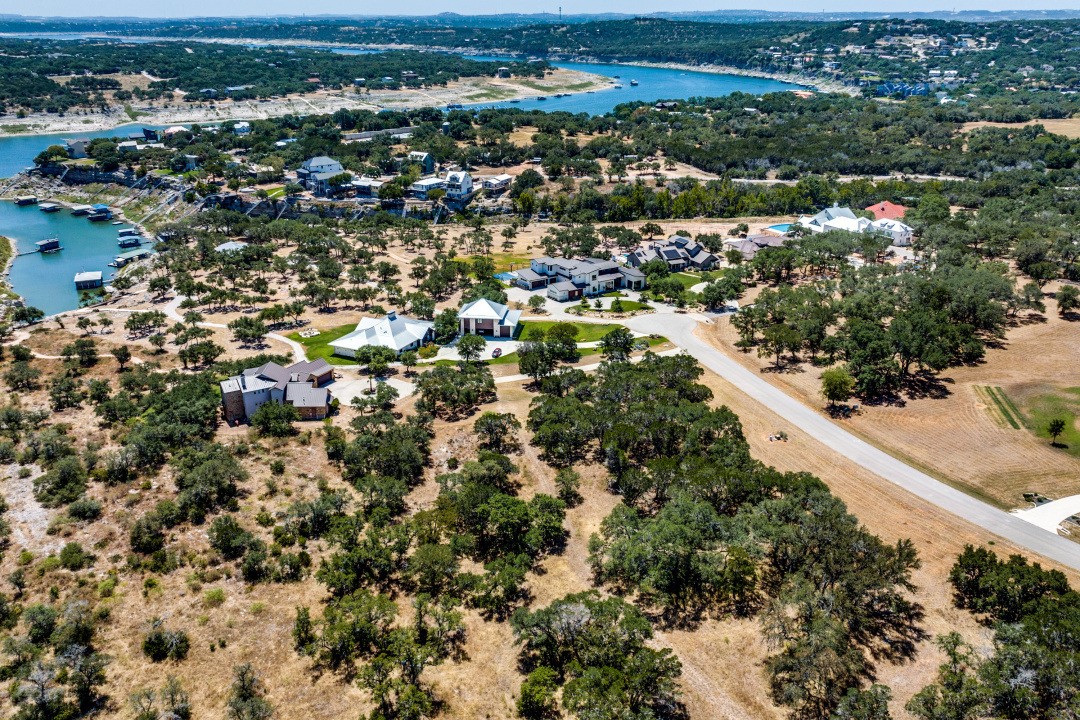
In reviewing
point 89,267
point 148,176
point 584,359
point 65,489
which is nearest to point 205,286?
point 89,267

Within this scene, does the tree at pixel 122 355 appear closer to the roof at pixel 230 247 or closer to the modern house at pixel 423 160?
the roof at pixel 230 247

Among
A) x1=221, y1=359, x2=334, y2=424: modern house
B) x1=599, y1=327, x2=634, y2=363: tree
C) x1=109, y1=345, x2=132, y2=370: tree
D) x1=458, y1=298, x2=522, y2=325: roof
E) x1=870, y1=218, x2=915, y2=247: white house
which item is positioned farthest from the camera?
x1=870, y1=218, x2=915, y2=247: white house

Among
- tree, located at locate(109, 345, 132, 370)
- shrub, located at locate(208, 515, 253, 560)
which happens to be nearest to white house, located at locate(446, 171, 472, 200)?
tree, located at locate(109, 345, 132, 370)

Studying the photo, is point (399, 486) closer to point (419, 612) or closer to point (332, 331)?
point (419, 612)

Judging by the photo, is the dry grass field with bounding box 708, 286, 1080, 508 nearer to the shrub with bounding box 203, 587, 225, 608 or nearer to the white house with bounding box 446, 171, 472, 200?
the shrub with bounding box 203, 587, 225, 608

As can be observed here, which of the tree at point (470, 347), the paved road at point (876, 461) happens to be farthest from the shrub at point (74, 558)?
the paved road at point (876, 461)

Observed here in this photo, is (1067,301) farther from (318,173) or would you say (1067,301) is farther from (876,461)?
(318,173)
